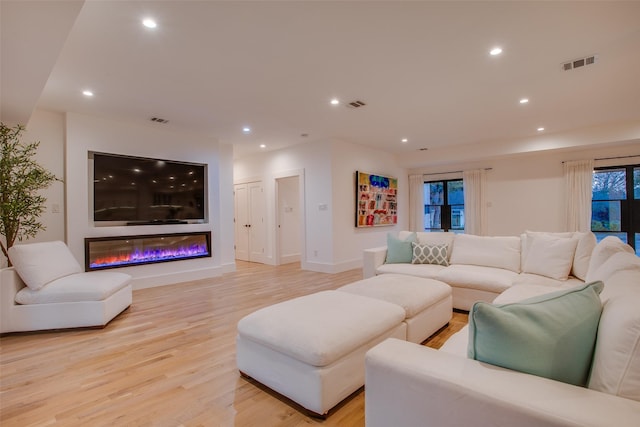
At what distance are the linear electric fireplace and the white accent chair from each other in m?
1.24

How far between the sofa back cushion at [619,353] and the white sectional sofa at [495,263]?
2.25 m

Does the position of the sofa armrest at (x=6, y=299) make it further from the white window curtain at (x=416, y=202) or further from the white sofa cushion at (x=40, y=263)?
the white window curtain at (x=416, y=202)

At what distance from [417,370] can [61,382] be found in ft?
7.98

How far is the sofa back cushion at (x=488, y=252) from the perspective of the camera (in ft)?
11.3

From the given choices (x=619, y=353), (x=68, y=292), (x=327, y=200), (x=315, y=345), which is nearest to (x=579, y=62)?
(x=619, y=353)

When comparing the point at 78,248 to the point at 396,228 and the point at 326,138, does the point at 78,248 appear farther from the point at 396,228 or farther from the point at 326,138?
the point at 396,228

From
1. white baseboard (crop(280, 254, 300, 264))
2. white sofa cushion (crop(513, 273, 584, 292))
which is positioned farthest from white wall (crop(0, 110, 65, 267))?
white sofa cushion (crop(513, 273, 584, 292))

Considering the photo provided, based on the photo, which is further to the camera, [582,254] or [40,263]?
[40,263]

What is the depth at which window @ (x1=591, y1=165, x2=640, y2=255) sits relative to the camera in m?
5.52

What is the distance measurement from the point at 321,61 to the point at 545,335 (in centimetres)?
277

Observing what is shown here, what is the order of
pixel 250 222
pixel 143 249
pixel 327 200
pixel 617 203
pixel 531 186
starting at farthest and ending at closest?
pixel 250 222, pixel 531 186, pixel 327 200, pixel 617 203, pixel 143 249

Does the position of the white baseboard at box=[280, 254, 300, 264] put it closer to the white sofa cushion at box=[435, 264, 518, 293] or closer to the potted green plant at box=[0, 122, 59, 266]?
the white sofa cushion at box=[435, 264, 518, 293]

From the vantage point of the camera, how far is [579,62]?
2965 millimetres

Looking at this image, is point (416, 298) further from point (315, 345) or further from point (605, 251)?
point (605, 251)
